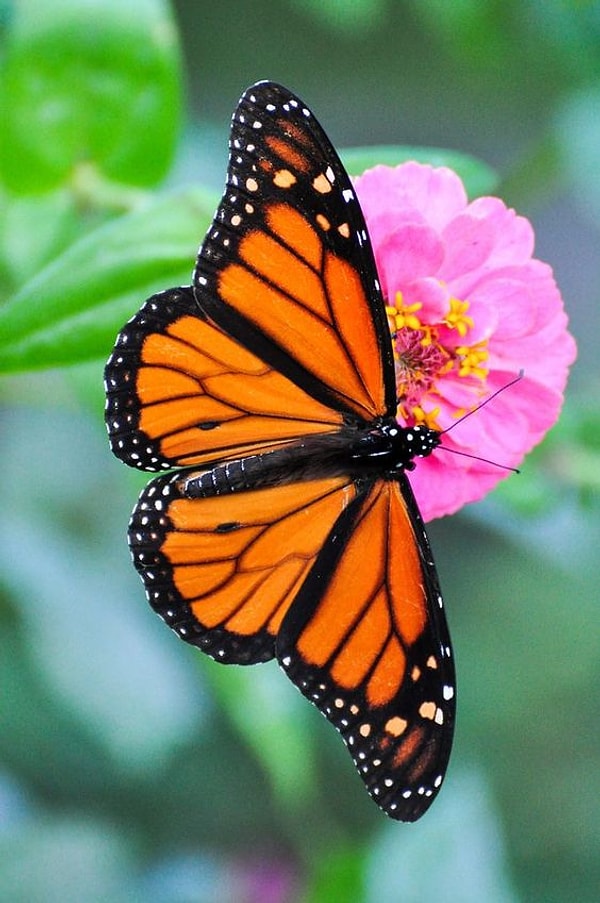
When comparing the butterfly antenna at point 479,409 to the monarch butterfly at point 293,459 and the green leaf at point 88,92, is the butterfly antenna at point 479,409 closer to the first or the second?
the monarch butterfly at point 293,459

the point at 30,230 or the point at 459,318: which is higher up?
the point at 30,230

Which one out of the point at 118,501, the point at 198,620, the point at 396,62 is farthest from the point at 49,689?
the point at 396,62

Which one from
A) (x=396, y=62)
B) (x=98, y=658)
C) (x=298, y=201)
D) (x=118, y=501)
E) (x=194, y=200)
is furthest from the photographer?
(x=396, y=62)

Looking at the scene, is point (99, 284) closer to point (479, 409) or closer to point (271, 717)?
A: point (479, 409)

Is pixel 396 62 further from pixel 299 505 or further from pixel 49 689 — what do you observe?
pixel 299 505

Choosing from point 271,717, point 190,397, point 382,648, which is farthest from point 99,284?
point 271,717

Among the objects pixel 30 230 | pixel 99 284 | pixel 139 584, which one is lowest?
pixel 139 584

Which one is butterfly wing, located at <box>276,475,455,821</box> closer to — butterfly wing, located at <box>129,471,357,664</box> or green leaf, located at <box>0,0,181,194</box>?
butterfly wing, located at <box>129,471,357,664</box>

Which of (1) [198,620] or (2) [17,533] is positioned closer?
(1) [198,620]
